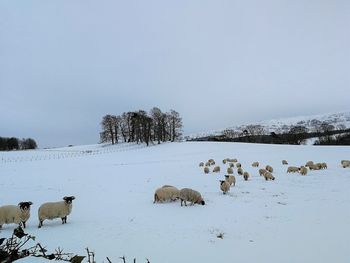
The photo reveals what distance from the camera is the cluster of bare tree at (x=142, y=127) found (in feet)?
255

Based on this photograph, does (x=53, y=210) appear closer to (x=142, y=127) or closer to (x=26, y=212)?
(x=26, y=212)

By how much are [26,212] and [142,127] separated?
66.8 m

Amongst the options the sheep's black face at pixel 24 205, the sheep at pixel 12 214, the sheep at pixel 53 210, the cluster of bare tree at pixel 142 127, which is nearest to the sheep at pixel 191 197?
the sheep at pixel 53 210

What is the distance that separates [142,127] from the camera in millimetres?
78250

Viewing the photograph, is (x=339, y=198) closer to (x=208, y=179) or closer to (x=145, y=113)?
(x=208, y=179)

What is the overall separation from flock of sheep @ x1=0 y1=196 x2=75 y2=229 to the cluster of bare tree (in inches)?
2400

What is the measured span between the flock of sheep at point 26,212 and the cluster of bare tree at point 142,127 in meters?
61.0

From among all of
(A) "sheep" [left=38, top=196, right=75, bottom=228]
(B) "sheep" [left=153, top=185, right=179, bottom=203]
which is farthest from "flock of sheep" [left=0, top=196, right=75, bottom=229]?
(B) "sheep" [left=153, top=185, right=179, bottom=203]

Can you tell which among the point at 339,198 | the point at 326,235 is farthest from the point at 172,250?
the point at 339,198

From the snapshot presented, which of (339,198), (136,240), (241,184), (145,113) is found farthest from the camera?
(145,113)

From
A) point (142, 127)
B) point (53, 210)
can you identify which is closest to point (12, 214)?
point (53, 210)

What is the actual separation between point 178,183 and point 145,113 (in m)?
60.1

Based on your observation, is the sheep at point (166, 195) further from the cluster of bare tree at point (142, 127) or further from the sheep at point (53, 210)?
the cluster of bare tree at point (142, 127)

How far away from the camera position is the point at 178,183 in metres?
23.5
